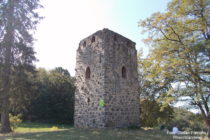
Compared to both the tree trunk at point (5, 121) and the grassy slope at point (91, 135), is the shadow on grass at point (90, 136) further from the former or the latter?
the tree trunk at point (5, 121)

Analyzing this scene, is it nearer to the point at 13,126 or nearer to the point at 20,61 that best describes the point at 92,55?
the point at 20,61

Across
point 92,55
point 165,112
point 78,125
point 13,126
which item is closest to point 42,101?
point 13,126

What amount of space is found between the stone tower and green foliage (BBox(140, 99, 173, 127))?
5.01 m

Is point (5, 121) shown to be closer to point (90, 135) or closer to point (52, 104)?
point (90, 135)

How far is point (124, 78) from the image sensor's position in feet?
37.2

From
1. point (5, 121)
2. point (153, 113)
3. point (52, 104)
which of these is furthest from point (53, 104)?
point (153, 113)

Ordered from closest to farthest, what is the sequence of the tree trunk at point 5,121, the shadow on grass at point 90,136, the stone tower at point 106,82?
the shadow on grass at point 90,136 → the stone tower at point 106,82 → the tree trunk at point 5,121

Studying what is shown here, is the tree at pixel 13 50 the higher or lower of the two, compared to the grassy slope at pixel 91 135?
higher

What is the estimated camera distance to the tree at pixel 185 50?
7098 mm

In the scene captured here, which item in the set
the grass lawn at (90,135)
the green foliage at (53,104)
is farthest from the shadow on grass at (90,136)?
the green foliage at (53,104)

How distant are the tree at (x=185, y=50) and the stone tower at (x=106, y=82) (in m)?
2.90

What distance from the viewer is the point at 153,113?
641 inches

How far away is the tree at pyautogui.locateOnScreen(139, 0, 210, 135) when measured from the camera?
7098mm

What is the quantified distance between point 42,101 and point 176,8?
18769 millimetres
